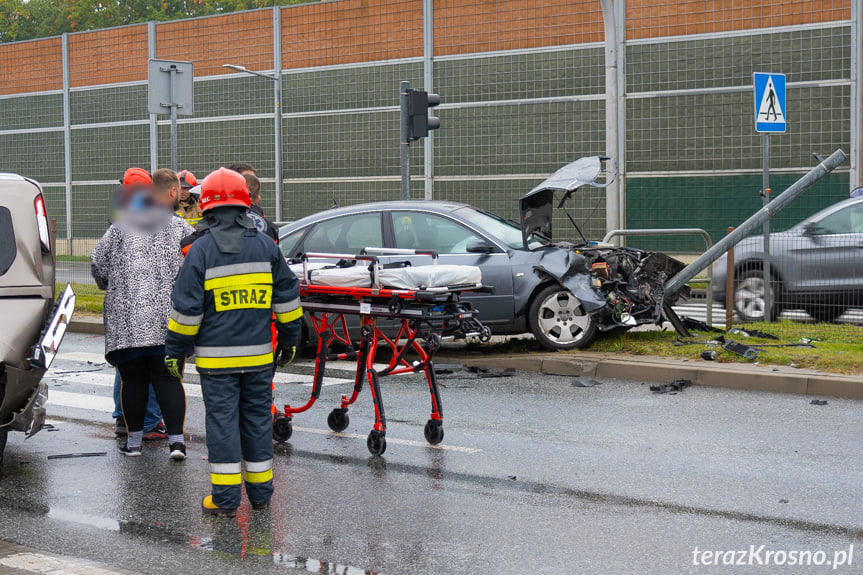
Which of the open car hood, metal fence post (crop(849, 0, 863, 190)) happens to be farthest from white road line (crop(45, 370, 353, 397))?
metal fence post (crop(849, 0, 863, 190))

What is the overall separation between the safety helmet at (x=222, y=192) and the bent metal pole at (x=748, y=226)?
6592mm

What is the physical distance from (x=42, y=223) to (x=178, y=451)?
1.72 metres

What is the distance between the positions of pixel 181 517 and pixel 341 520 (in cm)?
87

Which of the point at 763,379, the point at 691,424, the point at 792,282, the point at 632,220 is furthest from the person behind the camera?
the point at 632,220

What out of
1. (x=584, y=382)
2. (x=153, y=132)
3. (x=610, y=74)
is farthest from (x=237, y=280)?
(x=153, y=132)

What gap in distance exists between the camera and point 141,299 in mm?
6859

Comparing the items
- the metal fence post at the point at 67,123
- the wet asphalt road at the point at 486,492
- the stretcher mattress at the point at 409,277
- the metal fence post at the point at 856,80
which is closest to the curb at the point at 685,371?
the wet asphalt road at the point at 486,492

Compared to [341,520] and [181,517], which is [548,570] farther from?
[181,517]

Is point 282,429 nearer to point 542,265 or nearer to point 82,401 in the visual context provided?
point 82,401

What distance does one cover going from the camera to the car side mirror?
1092 centimetres

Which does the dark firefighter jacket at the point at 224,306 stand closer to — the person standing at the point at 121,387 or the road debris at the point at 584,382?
the person standing at the point at 121,387

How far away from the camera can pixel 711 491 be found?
602cm

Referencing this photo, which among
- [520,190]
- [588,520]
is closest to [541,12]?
[520,190]

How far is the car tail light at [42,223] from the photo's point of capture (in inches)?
267
